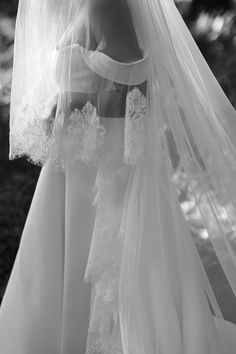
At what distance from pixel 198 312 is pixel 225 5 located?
1.96m

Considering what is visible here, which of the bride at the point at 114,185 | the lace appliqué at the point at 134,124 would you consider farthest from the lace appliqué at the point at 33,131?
the lace appliqué at the point at 134,124

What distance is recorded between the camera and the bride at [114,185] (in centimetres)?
131

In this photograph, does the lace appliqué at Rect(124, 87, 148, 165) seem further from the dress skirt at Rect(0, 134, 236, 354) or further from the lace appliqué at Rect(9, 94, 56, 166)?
the lace appliqué at Rect(9, 94, 56, 166)

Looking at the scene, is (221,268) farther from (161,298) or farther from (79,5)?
(79,5)

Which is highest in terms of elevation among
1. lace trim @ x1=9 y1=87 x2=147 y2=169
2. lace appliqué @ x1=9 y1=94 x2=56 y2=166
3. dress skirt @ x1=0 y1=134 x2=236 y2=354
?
lace trim @ x1=9 y1=87 x2=147 y2=169

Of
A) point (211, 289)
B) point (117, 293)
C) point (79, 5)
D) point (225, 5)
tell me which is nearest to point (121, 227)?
point (117, 293)

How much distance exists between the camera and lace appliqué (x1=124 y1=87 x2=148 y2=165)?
1.31 metres

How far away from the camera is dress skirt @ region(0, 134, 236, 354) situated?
1311 millimetres

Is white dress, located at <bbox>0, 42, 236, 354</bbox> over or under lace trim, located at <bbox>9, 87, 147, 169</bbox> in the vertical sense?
under

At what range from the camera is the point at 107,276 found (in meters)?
1.33

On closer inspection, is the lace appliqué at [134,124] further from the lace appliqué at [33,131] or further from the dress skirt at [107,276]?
the lace appliqué at [33,131]

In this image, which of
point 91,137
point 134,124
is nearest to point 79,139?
point 91,137

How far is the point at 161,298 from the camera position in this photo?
1.32 m

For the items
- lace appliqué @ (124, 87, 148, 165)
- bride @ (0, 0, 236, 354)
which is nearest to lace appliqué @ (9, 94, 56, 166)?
bride @ (0, 0, 236, 354)
